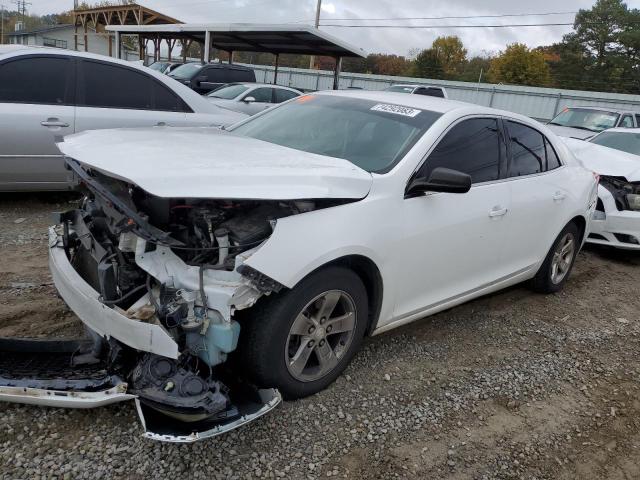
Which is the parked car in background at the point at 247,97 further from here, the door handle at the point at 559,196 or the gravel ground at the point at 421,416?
the door handle at the point at 559,196

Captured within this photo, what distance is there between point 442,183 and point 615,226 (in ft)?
13.9

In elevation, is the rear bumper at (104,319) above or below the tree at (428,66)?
below

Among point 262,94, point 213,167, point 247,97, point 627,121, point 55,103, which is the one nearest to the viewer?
point 213,167

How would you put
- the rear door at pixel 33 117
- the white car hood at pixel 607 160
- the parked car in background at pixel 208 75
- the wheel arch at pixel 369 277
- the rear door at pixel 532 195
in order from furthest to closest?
the parked car in background at pixel 208 75 → the white car hood at pixel 607 160 → the rear door at pixel 33 117 → the rear door at pixel 532 195 → the wheel arch at pixel 369 277

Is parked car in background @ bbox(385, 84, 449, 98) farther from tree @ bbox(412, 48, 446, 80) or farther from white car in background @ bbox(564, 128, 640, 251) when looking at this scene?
tree @ bbox(412, 48, 446, 80)

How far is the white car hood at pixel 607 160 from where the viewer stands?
652cm

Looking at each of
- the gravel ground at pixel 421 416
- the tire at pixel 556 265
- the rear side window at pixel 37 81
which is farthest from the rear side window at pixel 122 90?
the tire at pixel 556 265

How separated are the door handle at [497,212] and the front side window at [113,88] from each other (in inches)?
162

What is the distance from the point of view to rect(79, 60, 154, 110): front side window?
5652 millimetres

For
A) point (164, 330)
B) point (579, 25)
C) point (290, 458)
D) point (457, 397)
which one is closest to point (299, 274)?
point (164, 330)

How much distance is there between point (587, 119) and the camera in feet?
38.7

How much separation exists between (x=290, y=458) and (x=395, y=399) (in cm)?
82

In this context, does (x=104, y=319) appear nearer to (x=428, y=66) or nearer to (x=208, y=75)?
(x=208, y=75)

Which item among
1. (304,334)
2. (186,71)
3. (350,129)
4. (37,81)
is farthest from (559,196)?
(186,71)
